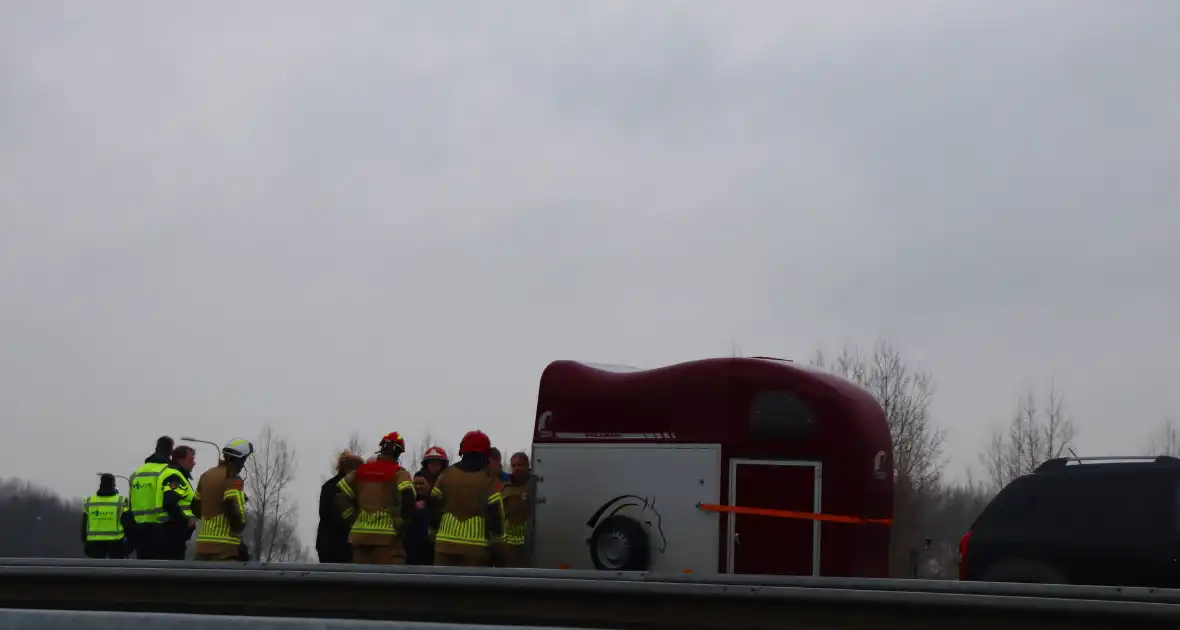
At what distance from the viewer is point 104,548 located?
1517cm

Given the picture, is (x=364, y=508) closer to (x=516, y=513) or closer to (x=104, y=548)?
(x=516, y=513)

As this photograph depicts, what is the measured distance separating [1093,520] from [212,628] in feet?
31.5

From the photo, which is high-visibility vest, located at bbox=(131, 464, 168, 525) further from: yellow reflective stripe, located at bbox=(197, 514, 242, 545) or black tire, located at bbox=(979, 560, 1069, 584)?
black tire, located at bbox=(979, 560, 1069, 584)

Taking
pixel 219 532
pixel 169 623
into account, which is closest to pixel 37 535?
pixel 219 532

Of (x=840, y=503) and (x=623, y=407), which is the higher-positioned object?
(x=623, y=407)

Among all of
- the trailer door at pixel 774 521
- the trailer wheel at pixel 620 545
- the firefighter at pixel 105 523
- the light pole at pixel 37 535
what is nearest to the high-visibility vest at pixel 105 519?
the firefighter at pixel 105 523

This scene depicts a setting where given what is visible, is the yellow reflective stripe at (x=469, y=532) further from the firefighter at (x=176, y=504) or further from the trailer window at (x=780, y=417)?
the trailer window at (x=780, y=417)

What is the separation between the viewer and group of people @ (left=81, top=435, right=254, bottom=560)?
11.6 m

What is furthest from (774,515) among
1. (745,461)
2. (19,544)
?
(19,544)

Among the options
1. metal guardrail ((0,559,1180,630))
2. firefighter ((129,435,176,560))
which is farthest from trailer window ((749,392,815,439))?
firefighter ((129,435,176,560))

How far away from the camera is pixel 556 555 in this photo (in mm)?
14859

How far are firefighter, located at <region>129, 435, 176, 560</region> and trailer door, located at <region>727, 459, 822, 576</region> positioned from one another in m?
6.05

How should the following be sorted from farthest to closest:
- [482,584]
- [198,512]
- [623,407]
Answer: [623,407]
[198,512]
[482,584]

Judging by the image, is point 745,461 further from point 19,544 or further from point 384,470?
point 19,544
